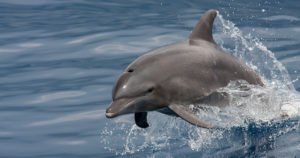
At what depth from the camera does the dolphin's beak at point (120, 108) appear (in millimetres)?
7633

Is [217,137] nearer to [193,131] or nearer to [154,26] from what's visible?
[193,131]

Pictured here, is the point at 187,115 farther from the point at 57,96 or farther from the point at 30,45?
the point at 30,45

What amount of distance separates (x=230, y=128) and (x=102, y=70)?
3.33 meters

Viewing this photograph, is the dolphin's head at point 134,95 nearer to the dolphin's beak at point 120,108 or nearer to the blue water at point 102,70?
the dolphin's beak at point 120,108

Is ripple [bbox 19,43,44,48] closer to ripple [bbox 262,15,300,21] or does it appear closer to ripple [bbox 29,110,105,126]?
ripple [bbox 29,110,105,126]

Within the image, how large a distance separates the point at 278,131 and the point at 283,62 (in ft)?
9.92

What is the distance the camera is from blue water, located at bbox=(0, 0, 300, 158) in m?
9.51

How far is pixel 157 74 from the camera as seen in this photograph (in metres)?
8.01

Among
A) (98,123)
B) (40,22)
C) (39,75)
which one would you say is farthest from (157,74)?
(40,22)

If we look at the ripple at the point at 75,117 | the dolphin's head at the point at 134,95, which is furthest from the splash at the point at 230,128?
the dolphin's head at the point at 134,95

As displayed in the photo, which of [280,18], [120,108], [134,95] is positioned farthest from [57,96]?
[280,18]

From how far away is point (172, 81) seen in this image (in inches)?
317

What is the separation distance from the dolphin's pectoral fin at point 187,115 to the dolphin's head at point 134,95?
0.42 feet

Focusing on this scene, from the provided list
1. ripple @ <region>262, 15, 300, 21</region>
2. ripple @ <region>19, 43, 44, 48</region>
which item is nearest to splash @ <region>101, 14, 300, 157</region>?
ripple @ <region>19, 43, 44, 48</region>
